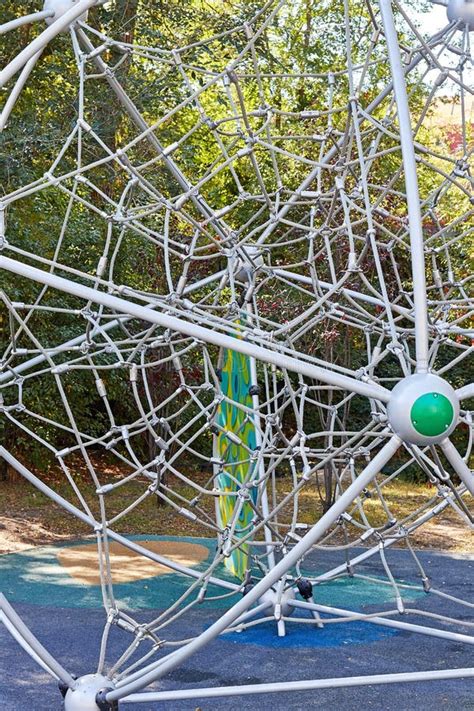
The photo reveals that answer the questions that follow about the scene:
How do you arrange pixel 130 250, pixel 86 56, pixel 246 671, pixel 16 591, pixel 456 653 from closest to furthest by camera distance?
pixel 86 56
pixel 246 671
pixel 456 653
pixel 16 591
pixel 130 250

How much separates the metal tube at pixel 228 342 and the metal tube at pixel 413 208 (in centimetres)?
17

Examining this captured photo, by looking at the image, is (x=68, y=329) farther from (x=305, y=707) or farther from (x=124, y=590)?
(x=305, y=707)

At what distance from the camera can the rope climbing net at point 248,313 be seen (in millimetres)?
3209

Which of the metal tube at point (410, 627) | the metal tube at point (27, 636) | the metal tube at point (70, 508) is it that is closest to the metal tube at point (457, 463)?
the metal tube at point (410, 627)

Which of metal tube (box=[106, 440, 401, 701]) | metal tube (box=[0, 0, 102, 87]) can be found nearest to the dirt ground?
metal tube (box=[106, 440, 401, 701])

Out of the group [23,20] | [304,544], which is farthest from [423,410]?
[23,20]

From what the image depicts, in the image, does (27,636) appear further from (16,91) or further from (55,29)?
(55,29)

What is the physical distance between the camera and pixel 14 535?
309 inches

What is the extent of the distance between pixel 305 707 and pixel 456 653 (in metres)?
1.08

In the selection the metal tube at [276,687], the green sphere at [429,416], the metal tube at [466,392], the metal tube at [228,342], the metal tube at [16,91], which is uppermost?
the metal tube at [16,91]

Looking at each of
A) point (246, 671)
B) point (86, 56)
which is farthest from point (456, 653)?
point (86, 56)

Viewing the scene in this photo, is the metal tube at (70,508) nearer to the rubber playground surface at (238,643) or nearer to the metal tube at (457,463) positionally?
the rubber playground surface at (238,643)

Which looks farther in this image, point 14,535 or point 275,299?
point 275,299

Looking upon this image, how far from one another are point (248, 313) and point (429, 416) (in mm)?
1683
